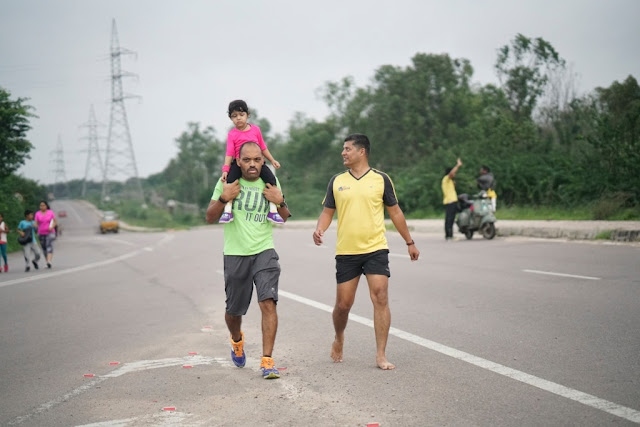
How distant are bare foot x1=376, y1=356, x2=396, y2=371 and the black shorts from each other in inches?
28.6

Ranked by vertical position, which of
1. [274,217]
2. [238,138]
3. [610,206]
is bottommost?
[610,206]

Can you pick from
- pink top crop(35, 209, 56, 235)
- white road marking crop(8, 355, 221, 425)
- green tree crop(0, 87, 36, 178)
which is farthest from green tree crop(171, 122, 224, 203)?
white road marking crop(8, 355, 221, 425)

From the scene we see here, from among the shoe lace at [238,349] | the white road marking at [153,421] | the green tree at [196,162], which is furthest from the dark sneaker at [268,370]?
the green tree at [196,162]

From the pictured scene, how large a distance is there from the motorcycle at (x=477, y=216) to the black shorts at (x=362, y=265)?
43.0 ft

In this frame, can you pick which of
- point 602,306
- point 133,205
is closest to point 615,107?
point 602,306

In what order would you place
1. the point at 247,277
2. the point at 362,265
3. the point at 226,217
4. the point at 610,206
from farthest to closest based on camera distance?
1. the point at 610,206
2. the point at 362,265
3. the point at 247,277
4. the point at 226,217

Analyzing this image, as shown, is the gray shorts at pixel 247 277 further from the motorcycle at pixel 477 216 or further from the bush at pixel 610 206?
the bush at pixel 610 206

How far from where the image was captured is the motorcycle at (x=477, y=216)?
18.7m

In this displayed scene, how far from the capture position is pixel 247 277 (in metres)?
5.92

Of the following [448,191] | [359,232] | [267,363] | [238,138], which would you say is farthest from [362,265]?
[448,191]

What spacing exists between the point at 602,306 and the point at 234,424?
530 centimetres

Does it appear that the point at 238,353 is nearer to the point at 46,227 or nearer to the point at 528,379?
the point at 528,379

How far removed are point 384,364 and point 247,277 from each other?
1379mm

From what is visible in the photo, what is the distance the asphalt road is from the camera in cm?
463
